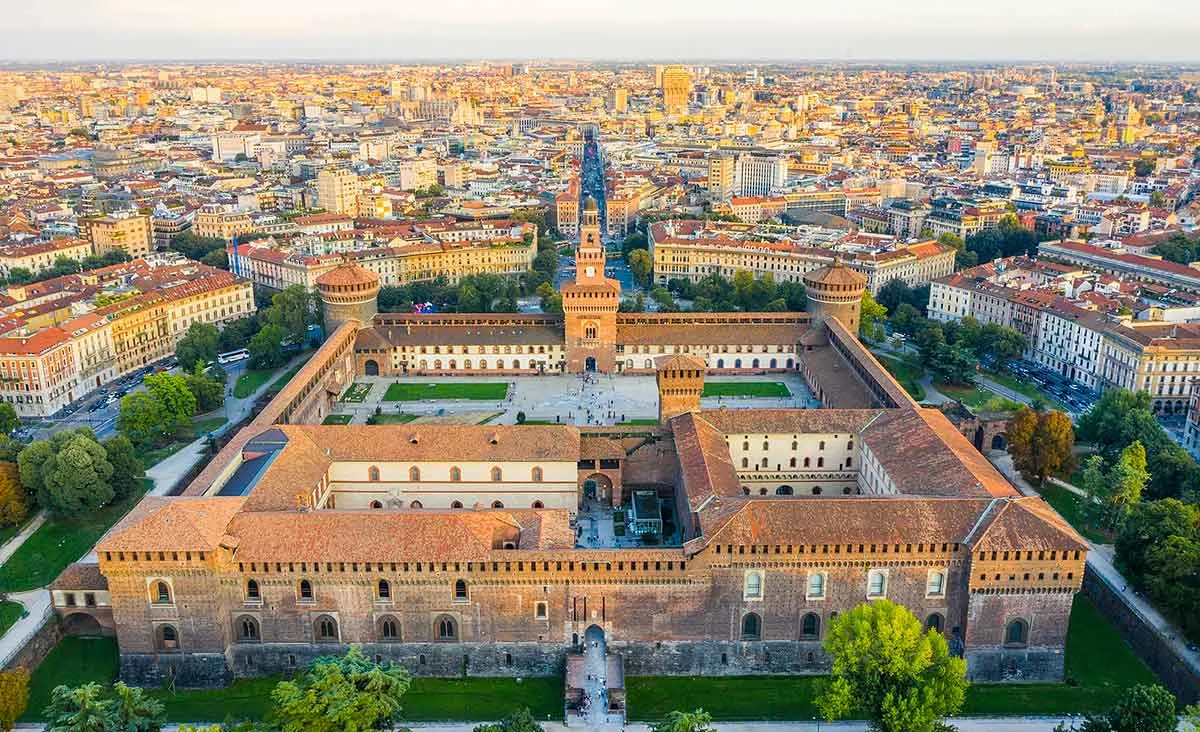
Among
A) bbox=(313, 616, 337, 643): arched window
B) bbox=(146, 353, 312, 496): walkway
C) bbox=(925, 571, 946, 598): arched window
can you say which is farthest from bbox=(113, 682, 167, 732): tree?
bbox=(925, 571, 946, 598): arched window

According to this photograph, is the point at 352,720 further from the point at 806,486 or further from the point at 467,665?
the point at 806,486

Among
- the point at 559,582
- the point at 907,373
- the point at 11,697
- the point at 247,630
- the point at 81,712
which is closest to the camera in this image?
the point at 81,712

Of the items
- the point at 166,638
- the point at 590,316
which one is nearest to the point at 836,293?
the point at 590,316

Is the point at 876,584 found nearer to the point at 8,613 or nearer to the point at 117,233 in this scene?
the point at 8,613

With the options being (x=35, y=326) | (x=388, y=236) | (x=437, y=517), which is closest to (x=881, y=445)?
(x=437, y=517)

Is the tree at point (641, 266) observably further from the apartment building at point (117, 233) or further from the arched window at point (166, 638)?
the arched window at point (166, 638)

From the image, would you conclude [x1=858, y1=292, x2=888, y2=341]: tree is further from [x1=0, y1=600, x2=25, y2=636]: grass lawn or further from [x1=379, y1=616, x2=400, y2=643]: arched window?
[x1=0, y1=600, x2=25, y2=636]: grass lawn
